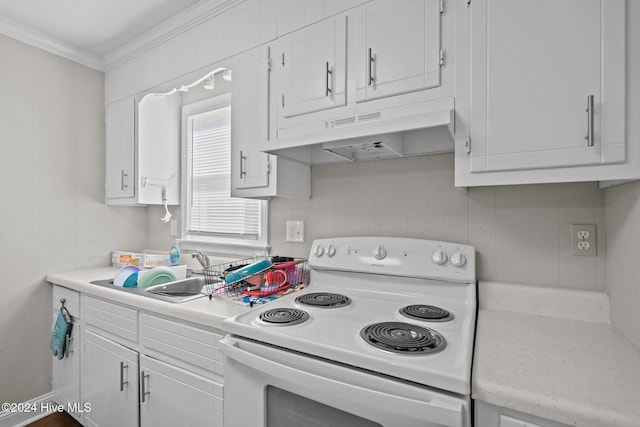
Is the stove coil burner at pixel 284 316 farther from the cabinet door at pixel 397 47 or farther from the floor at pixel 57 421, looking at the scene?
the floor at pixel 57 421

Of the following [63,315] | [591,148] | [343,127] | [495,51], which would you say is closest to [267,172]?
[343,127]

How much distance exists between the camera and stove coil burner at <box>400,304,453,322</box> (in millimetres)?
1119

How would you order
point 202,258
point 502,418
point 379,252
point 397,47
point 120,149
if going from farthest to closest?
point 120,149
point 202,258
point 379,252
point 397,47
point 502,418

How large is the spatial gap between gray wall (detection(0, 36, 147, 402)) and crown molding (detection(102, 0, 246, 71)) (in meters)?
0.31

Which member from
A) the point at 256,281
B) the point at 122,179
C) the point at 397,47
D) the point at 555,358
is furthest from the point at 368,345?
the point at 122,179

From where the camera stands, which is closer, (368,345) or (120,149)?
(368,345)

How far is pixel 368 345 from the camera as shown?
913mm

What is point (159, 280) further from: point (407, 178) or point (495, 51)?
point (495, 51)

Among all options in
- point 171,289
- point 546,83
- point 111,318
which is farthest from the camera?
point 171,289

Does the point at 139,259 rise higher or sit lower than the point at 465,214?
lower

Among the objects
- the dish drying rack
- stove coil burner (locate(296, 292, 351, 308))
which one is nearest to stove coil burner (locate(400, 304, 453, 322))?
stove coil burner (locate(296, 292, 351, 308))

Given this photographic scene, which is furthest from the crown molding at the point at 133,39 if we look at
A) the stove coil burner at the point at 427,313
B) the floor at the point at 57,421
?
the floor at the point at 57,421

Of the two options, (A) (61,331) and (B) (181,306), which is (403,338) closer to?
(B) (181,306)

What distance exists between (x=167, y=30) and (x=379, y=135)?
178 centimetres
